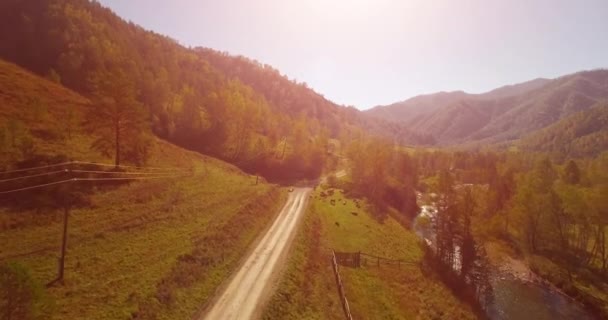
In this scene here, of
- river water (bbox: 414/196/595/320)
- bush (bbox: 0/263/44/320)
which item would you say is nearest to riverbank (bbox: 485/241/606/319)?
river water (bbox: 414/196/595/320)

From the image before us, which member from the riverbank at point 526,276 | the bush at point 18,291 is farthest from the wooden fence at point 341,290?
the riverbank at point 526,276

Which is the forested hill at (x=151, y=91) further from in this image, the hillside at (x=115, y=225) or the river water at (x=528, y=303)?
the river water at (x=528, y=303)

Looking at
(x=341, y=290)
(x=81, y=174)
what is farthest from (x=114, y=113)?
(x=341, y=290)

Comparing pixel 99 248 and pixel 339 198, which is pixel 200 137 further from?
pixel 99 248

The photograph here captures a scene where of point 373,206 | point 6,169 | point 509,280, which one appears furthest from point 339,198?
point 6,169

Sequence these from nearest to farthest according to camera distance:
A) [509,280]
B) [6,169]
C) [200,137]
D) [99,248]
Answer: [99,248] < [6,169] < [509,280] < [200,137]

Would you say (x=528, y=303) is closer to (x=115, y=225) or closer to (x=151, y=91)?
(x=115, y=225)
